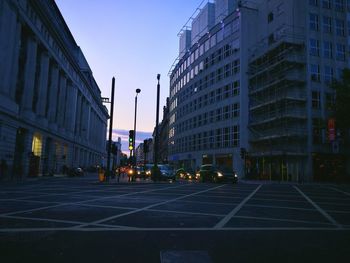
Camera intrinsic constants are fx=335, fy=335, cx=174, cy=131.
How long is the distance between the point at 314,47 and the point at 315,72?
11.0ft

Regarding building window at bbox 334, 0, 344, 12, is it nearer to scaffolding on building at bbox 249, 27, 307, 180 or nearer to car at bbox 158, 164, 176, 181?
scaffolding on building at bbox 249, 27, 307, 180

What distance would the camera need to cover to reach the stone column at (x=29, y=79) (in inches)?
1423

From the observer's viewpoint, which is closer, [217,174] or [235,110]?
[217,174]

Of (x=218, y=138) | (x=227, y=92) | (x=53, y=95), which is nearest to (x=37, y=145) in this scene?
(x=53, y=95)

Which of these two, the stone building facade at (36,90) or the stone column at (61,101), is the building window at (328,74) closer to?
the stone building facade at (36,90)

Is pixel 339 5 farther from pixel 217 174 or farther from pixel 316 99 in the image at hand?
pixel 217 174

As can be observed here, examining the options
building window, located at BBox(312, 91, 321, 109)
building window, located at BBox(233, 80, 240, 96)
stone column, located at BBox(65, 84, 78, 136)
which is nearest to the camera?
building window, located at BBox(312, 91, 321, 109)

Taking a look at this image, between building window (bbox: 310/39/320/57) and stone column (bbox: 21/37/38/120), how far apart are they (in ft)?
112

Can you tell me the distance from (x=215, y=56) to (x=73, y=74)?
2563cm

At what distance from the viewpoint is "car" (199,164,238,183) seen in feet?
97.8

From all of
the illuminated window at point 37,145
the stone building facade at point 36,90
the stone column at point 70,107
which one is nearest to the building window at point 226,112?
the stone building facade at point 36,90

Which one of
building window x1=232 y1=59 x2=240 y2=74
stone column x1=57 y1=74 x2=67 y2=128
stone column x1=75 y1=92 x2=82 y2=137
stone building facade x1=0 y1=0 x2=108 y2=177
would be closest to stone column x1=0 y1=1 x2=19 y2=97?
stone building facade x1=0 y1=0 x2=108 y2=177

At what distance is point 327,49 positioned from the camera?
44.5 meters

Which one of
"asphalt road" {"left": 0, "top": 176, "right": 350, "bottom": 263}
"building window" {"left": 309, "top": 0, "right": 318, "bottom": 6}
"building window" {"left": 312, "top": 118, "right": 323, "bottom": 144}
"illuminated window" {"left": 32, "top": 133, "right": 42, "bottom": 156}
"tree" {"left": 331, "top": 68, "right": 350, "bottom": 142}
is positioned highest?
"building window" {"left": 309, "top": 0, "right": 318, "bottom": 6}
